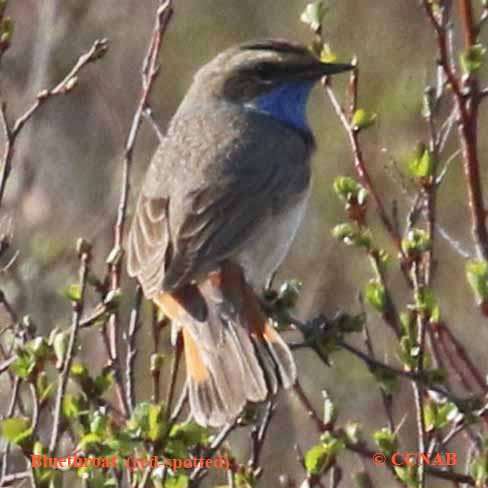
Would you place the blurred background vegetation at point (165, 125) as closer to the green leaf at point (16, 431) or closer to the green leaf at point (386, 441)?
the green leaf at point (16, 431)

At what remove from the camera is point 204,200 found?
5.57 meters

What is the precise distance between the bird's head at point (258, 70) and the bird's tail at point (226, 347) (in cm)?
89

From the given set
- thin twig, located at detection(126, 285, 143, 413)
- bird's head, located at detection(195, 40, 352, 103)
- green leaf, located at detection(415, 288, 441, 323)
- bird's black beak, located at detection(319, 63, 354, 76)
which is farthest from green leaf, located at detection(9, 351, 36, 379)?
bird's head, located at detection(195, 40, 352, 103)

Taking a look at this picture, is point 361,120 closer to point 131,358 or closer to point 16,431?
point 131,358

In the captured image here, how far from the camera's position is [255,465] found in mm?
4250

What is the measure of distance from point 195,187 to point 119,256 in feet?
4.13

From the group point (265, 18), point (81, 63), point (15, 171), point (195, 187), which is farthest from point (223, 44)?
point (81, 63)

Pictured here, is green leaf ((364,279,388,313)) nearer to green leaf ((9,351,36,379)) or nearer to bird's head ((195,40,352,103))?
green leaf ((9,351,36,379))

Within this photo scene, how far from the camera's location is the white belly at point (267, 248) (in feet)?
18.1

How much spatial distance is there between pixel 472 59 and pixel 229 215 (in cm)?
129

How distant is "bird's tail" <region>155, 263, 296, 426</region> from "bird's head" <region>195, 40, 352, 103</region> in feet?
2.91

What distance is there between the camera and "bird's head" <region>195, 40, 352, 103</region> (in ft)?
19.6

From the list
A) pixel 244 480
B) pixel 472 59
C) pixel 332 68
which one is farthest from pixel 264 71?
pixel 244 480

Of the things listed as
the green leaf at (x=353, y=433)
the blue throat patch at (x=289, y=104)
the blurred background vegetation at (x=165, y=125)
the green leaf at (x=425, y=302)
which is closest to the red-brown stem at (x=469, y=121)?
the green leaf at (x=425, y=302)
